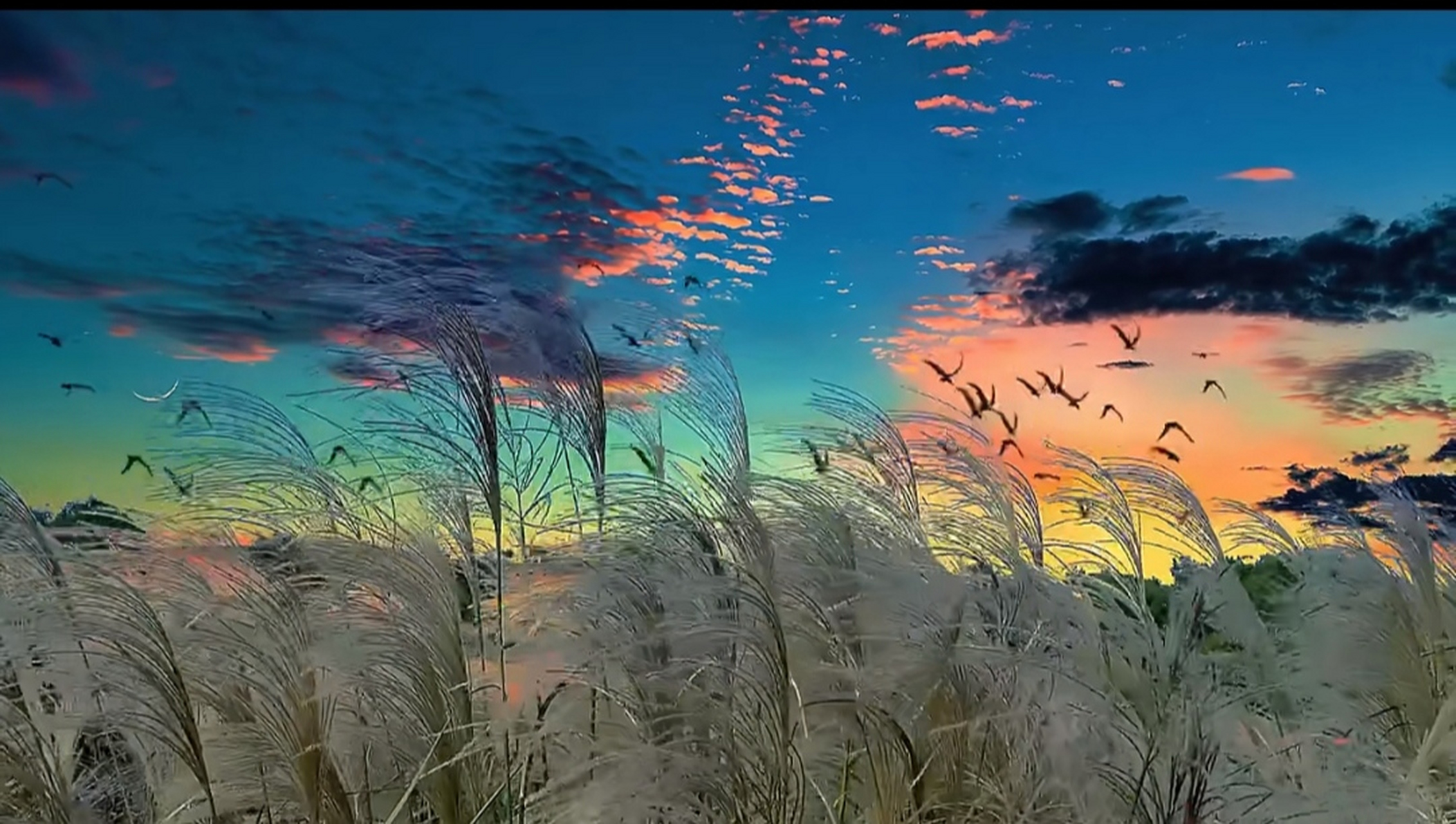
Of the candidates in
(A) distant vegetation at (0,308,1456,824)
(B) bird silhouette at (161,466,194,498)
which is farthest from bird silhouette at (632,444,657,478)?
(B) bird silhouette at (161,466,194,498)

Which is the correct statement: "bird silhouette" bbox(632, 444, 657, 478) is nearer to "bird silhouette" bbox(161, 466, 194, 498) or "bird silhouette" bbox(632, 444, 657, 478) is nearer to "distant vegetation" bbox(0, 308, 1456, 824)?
"distant vegetation" bbox(0, 308, 1456, 824)

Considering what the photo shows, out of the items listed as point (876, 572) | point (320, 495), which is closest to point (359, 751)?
point (320, 495)

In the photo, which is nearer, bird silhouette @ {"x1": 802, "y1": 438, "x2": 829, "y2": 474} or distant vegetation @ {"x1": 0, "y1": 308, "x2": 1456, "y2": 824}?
distant vegetation @ {"x1": 0, "y1": 308, "x2": 1456, "y2": 824}

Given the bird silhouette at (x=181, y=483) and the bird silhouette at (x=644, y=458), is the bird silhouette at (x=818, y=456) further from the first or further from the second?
the bird silhouette at (x=181, y=483)

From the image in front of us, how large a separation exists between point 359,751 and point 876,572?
1.08 metres

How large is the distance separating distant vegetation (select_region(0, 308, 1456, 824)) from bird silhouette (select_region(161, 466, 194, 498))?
2cm

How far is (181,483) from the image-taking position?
2.83 meters

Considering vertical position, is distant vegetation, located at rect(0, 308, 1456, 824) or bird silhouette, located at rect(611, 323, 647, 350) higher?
bird silhouette, located at rect(611, 323, 647, 350)

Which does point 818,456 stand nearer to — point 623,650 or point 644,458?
point 644,458

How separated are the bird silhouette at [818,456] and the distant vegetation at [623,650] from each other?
11 mm

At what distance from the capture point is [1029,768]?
2.59 metres

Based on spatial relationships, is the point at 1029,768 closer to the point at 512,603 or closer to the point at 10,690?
the point at 512,603

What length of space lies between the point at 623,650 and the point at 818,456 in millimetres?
815

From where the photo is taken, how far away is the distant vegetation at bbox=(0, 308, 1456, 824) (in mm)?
2305
